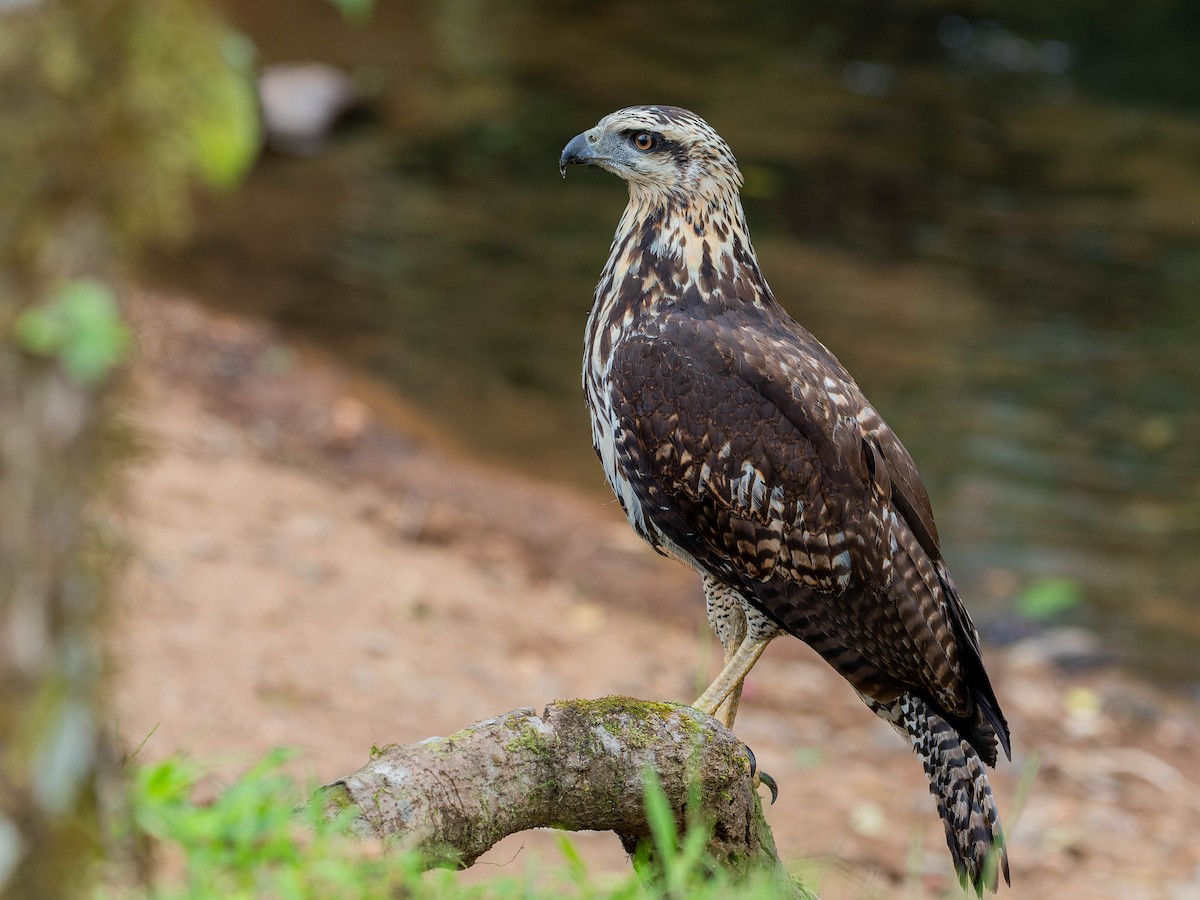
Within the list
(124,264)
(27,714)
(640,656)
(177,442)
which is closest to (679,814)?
(27,714)

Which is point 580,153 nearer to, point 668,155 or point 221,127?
point 668,155

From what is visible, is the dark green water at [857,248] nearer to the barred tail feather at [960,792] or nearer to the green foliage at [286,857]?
the barred tail feather at [960,792]

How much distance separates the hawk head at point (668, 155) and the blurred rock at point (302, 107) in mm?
11117

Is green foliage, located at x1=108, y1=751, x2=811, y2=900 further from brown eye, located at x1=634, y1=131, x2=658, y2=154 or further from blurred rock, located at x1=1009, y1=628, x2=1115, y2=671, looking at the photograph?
blurred rock, located at x1=1009, y1=628, x2=1115, y2=671

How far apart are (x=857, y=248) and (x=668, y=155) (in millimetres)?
9604

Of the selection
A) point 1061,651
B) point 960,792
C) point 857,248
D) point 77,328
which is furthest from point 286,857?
point 857,248

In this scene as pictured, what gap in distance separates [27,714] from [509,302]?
10.7m

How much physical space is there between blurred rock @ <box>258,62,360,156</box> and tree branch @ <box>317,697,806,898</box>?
42.2 ft

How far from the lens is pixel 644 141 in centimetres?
471

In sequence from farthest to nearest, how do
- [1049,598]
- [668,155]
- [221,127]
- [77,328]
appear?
1. [1049,598]
2. [668,155]
3. [221,127]
4. [77,328]

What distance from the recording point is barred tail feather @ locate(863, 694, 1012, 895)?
168 inches

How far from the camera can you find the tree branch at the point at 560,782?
2857 millimetres

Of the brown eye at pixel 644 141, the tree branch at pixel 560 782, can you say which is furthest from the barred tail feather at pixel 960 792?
the brown eye at pixel 644 141

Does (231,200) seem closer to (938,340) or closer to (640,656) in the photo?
(938,340)
